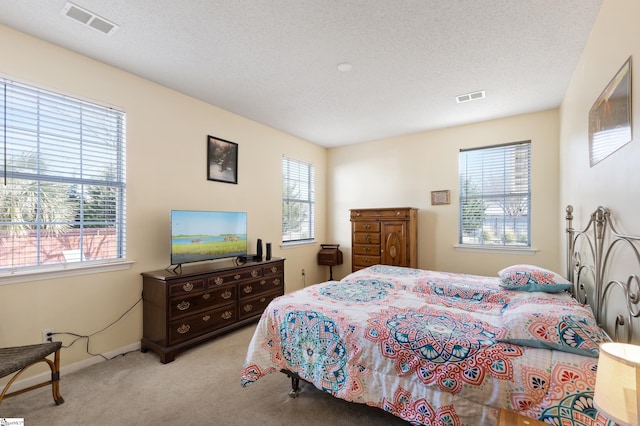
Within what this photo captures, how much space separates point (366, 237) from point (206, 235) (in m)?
2.51

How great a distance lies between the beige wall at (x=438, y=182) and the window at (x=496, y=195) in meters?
0.10

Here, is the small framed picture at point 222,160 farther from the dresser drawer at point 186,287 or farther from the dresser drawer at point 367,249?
the dresser drawer at point 367,249

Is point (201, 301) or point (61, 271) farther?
point (201, 301)

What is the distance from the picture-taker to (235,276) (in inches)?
131

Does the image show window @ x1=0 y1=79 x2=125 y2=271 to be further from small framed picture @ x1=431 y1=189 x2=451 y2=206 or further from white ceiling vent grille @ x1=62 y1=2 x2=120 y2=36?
small framed picture @ x1=431 y1=189 x2=451 y2=206

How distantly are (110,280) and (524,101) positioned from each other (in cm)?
498

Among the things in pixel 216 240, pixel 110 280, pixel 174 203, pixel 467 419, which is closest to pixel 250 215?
pixel 216 240

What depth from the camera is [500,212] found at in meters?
4.08

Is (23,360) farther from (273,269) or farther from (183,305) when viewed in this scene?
(273,269)

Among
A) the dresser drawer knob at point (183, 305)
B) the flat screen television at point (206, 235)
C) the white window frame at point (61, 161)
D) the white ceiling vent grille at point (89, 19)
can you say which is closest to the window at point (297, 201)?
the flat screen television at point (206, 235)

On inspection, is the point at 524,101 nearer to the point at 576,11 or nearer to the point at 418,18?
the point at 576,11

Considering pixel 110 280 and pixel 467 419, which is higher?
pixel 110 280

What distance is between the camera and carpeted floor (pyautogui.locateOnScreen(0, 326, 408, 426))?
6.22ft

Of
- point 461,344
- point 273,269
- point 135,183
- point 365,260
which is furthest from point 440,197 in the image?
point 135,183
